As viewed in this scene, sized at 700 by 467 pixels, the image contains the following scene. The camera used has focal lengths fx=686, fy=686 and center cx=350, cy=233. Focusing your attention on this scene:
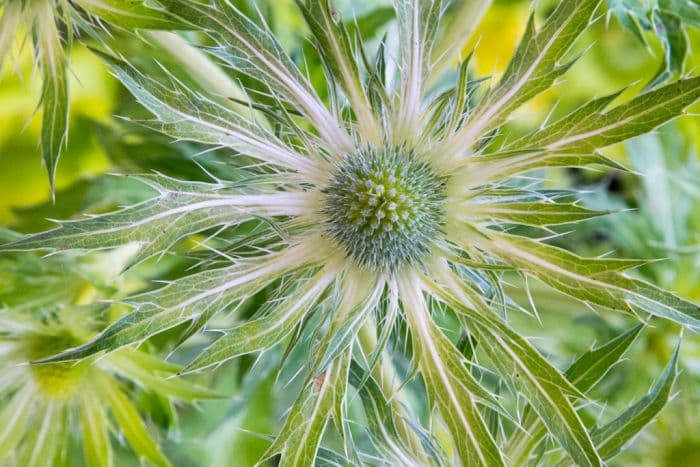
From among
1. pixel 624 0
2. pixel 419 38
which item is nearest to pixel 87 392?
pixel 419 38

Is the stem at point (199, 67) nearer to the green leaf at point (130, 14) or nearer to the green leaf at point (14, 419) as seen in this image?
the green leaf at point (130, 14)

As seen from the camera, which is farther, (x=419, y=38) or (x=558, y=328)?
(x=558, y=328)

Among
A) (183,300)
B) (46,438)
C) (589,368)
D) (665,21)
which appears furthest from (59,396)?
(665,21)

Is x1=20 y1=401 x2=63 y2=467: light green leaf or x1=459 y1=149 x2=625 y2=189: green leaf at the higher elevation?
x1=459 y1=149 x2=625 y2=189: green leaf

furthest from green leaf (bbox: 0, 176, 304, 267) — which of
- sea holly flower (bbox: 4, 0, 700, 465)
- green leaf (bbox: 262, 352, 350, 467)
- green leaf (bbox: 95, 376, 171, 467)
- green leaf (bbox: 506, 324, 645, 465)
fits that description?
green leaf (bbox: 506, 324, 645, 465)

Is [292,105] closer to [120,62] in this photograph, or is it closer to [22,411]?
[120,62]

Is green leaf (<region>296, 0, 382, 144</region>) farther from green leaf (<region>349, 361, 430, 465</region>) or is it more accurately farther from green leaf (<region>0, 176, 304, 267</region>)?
green leaf (<region>349, 361, 430, 465</region>)
